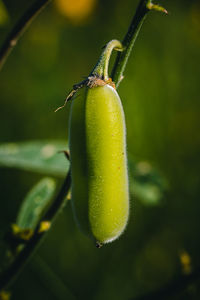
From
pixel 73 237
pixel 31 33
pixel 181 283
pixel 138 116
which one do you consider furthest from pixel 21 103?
pixel 181 283

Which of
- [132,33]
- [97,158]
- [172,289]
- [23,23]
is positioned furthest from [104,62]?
[172,289]

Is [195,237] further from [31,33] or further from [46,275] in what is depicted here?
[31,33]

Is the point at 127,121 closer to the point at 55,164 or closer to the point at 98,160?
the point at 55,164

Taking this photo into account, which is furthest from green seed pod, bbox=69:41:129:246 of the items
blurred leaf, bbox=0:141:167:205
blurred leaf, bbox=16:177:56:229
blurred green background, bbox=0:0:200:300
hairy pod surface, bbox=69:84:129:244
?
blurred green background, bbox=0:0:200:300

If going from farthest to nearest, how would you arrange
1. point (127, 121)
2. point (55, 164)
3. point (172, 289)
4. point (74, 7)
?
point (74, 7) < point (127, 121) < point (55, 164) < point (172, 289)

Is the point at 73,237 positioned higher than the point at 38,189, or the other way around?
the point at 38,189
